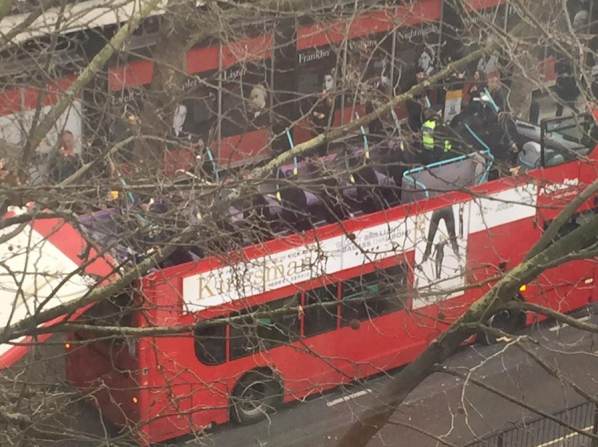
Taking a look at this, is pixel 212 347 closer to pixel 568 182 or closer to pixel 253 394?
pixel 253 394

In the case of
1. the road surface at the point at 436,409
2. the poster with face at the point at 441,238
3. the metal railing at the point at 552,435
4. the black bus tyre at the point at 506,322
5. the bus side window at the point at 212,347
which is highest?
the poster with face at the point at 441,238

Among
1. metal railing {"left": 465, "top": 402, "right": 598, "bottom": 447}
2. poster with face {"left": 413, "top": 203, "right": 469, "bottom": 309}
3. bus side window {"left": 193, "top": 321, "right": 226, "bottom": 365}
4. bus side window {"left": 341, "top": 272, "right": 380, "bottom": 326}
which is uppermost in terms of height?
poster with face {"left": 413, "top": 203, "right": 469, "bottom": 309}

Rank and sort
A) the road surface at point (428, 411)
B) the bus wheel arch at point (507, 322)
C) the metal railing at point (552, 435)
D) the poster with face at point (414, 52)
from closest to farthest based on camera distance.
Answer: the metal railing at point (552, 435) < the road surface at point (428, 411) < the bus wheel arch at point (507, 322) < the poster with face at point (414, 52)

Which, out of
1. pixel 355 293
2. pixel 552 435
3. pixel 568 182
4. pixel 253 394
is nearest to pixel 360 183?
pixel 355 293

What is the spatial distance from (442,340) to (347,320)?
17.5 feet

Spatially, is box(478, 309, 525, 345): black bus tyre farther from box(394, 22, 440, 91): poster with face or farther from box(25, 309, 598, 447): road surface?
box(394, 22, 440, 91): poster with face

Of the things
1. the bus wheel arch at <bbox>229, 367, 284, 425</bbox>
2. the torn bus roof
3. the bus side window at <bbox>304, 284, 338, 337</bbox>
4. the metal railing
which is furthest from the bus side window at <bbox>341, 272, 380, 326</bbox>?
the torn bus roof

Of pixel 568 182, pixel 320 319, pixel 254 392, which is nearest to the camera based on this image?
pixel 254 392

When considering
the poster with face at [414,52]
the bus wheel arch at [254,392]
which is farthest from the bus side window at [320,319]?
the poster with face at [414,52]

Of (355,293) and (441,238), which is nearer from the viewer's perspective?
(355,293)

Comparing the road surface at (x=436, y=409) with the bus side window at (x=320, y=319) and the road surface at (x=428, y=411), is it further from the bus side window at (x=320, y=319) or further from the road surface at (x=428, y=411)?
the bus side window at (x=320, y=319)

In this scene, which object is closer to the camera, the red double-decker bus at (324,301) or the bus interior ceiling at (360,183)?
the bus interior ceiling at (360,183)

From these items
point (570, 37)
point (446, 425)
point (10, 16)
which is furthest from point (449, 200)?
point (10, 16)

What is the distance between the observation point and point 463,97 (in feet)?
72.2
